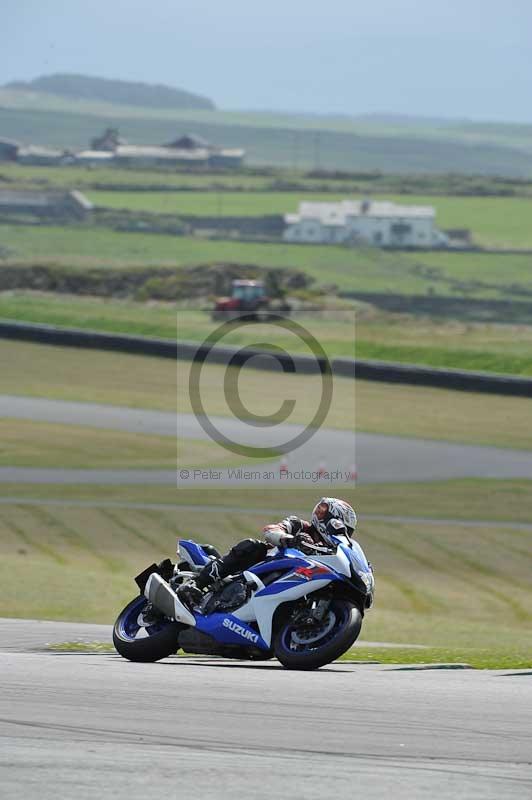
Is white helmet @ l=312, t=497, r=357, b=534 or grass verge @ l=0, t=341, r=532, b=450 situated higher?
white helmet @ l=312, t=497, r=357, b=534

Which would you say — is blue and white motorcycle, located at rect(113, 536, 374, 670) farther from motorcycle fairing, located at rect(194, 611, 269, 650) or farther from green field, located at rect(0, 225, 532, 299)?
green field, located at rect(0, 225, 532, 299)

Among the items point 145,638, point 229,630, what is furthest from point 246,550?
point 145,638

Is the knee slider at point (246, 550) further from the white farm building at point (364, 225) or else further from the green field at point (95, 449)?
the white farm building at point (364, 225)

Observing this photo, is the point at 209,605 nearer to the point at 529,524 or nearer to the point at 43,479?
the point at 529,524

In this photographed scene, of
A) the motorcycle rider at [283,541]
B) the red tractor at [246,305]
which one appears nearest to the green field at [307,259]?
the red tractor at [246,305]

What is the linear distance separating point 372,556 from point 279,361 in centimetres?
2807

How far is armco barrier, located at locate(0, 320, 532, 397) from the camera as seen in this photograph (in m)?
51.1

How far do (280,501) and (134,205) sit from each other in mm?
128117

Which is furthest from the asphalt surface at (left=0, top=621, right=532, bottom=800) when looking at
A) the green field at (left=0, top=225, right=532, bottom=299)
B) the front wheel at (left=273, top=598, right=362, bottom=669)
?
the green field at (left=0, top=225, right=532, bottom=299)

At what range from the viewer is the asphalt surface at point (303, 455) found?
35906mm

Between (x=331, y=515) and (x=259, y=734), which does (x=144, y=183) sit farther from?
(x=259, y=734)

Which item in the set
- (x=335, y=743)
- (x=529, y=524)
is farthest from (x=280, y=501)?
(x=335, y=743)

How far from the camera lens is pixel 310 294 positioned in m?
86.4

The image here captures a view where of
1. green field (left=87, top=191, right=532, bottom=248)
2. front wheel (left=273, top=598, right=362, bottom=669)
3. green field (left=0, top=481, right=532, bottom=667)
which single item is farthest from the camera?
green field (left=87, top=191, right=532, bottom=248)
